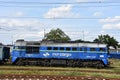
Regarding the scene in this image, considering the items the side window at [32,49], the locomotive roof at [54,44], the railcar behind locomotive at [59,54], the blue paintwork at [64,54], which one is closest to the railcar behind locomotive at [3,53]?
the railcar behind locomotive at [59,54]

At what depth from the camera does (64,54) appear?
41281 millimetres

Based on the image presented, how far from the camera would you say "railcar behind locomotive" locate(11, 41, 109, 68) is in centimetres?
4088

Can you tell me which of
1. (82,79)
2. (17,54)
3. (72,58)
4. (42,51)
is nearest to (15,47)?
(17,54)

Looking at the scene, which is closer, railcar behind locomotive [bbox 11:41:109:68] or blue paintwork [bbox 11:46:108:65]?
blue paintwork [bbox 11:46:108:65]

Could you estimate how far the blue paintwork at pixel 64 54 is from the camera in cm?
4075

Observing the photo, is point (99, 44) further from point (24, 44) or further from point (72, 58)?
point (24, 44)

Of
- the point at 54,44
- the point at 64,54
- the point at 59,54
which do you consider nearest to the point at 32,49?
the point at 54,44

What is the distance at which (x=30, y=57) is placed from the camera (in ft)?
137

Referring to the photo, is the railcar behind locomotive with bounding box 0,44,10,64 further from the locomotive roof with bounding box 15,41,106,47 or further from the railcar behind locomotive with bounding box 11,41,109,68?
the locomotive roof with bounding box 15,41,106,47

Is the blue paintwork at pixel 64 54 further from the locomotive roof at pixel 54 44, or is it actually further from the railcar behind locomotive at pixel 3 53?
the railcar behind locomotive at pixel 3 53

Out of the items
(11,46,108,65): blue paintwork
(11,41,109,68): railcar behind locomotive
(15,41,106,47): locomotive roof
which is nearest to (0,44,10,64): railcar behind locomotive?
(11,41,109,68): railcar behind locomotive

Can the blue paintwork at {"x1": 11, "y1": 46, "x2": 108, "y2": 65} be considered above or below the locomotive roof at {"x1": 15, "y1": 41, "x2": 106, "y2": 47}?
below

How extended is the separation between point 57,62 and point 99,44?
6221 mm

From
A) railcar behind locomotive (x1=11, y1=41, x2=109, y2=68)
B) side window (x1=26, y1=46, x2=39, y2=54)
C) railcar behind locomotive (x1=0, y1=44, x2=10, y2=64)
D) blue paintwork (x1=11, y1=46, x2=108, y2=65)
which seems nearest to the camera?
blue paintwork (x1=11, y1=46, x2=108, y2=65)
